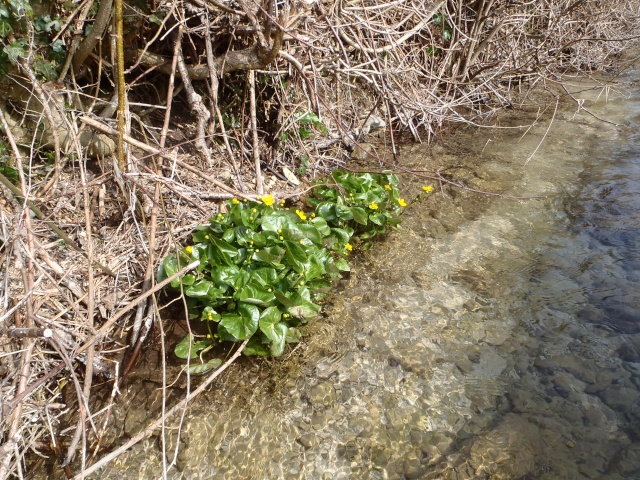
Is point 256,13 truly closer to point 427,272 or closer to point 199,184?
point 199,184

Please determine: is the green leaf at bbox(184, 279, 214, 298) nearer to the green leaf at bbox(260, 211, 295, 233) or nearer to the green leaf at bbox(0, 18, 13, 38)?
the green leaf at bbox(260, 211, 295, 233)

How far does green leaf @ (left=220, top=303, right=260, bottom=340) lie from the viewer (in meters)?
2.22

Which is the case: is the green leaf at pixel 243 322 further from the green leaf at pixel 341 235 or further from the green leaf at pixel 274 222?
the green leaf at pixel 341 235

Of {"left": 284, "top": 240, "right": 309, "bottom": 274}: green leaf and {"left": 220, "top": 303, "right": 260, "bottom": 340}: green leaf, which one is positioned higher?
{"left": 284, "top": 240, "right": 309, "bottom": 274}: green leaf

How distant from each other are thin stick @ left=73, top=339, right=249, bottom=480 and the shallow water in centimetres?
6

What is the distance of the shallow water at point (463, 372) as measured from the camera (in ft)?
6.23

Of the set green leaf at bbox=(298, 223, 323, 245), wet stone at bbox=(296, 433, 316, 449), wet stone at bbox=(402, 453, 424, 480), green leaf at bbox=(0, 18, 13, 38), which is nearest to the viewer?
wet stone at bbox=(402, 453, 424, 480)

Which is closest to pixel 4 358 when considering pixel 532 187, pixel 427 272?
pixel 427 272

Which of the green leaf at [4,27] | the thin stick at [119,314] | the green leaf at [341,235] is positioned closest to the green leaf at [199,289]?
the thin stick at [119,314]

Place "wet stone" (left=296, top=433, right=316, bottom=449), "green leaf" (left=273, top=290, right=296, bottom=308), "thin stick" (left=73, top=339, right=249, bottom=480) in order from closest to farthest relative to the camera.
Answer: "thin stick" (left=73, top=339, right=249, bottom=480) → "wet stone" (left=296, top=433, right=316, bottom=449) → "green leaf" (left=273, top=290, right=296, bottom=308)

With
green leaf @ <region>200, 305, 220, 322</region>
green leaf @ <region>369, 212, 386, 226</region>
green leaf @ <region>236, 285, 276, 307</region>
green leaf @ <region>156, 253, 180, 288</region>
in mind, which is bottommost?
green leaf @ <region>369, 212, 386, 226</region>

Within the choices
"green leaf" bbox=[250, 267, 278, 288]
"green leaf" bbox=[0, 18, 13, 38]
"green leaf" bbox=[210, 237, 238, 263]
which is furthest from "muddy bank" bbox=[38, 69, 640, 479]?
"green leaf" bbox=[0, 18, 13, 38]

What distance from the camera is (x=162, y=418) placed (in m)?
1.78

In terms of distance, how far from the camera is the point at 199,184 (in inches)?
125
